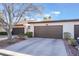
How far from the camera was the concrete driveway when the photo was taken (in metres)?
6.92

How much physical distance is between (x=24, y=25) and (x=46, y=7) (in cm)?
82

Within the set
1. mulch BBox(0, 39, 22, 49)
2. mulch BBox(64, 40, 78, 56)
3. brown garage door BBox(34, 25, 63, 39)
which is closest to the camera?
mulch BBox(64, 40, 78, 56)

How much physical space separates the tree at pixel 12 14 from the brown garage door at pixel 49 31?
0.57 metres

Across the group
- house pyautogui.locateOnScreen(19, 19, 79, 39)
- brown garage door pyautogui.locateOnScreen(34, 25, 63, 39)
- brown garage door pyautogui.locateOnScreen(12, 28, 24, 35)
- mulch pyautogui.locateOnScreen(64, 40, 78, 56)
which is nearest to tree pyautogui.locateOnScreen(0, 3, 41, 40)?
brown garage door pyautogui.locateOnScreen(12, 28, 24, 35)

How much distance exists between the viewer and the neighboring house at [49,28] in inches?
279

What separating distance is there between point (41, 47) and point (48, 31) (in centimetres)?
62

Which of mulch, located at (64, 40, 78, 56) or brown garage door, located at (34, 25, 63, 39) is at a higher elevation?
brown garage door, located at (34, 25, 63, 39)

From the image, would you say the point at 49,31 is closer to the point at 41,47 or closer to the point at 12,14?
the point at 41,47

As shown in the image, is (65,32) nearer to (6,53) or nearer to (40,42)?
(40,42)

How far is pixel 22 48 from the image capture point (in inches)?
278

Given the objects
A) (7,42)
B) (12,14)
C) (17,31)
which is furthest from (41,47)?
(12,14)

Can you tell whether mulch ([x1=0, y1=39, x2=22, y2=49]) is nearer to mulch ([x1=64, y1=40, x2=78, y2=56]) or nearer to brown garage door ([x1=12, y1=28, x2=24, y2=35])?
brown garage door ([x1=12, y1=28, x2=24, y2=35])

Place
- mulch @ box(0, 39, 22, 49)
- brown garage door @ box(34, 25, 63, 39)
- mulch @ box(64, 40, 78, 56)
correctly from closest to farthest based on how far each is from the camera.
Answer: mulch @ box(64, 40, 78, 56) → mulch @ box(0, 39, 22, 49) → brown garage door @ box(34, 25, 63, 39)

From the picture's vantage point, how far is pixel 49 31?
739 centimetres
